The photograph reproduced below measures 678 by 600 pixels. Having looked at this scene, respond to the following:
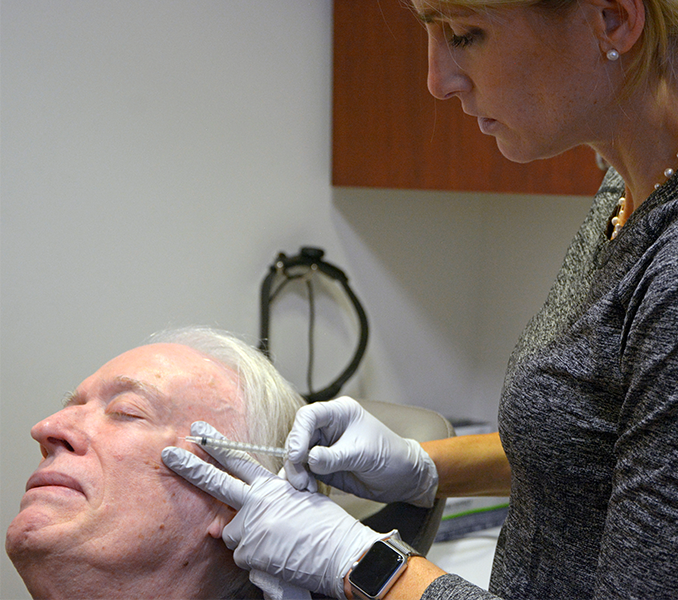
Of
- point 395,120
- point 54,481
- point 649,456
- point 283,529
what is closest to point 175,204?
point 395,120

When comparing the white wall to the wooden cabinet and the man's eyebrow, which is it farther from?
the man's eyebrow

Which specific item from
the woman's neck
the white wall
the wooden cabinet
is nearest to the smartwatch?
the woman's neck

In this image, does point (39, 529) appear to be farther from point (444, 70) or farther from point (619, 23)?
point (619, 23)

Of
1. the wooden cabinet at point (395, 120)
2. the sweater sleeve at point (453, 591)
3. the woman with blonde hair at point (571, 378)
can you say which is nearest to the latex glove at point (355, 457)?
the woman with blonde hair at point (571, 378)

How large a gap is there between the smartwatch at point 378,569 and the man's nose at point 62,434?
0.41m

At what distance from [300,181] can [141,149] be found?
454 millimetres

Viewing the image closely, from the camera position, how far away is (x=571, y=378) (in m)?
0.74

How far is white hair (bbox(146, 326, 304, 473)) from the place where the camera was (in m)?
1.01

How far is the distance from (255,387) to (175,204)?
72cm

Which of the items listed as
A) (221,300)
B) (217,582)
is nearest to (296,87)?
(221,300)

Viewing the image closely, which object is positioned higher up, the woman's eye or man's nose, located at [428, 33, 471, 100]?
the woman's eye

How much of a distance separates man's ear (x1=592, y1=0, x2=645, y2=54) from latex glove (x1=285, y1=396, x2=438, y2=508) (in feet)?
1.88

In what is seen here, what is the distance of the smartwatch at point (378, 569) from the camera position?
781 millimetres

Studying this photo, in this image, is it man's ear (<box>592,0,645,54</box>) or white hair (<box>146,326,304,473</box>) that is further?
white hair (<box>146,326,304,473</box>)
